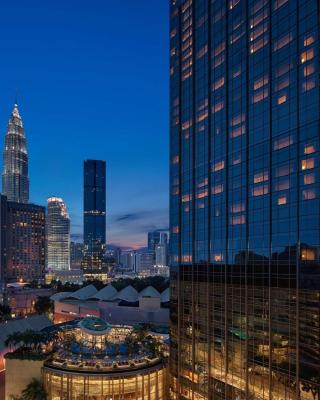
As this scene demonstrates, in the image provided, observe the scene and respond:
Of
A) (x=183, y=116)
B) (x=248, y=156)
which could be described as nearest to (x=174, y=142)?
(x=183, y=116)

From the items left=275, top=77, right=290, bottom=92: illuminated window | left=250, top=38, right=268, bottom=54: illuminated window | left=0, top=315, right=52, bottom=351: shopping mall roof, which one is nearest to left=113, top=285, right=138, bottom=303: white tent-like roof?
left=0, top=315, right=52, bottom=351: shopping mall roof

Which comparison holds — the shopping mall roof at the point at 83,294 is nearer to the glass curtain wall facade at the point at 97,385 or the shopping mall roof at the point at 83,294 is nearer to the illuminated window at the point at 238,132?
the glass curtain wall facade at the point at 97,385

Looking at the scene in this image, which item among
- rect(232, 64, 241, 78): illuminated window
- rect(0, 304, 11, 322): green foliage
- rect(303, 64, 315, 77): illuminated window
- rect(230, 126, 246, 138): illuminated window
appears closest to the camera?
rect(303, 64, 315, 77): illuminated window

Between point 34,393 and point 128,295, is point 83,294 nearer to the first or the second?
point 128,295

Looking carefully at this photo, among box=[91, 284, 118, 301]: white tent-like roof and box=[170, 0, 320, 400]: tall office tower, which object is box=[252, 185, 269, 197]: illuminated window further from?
box=[91, 284, 118, 301]: white tent-like roof

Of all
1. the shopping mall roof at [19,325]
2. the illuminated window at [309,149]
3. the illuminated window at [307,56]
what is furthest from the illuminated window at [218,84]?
the shopping mall roof at [19,325]

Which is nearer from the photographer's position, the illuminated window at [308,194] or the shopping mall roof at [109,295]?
the illuminated window at [308,194]
